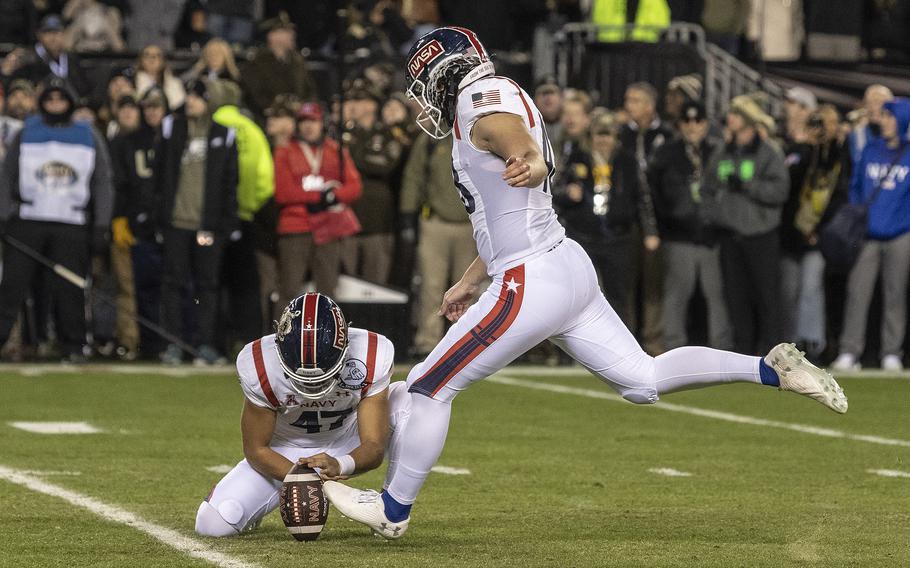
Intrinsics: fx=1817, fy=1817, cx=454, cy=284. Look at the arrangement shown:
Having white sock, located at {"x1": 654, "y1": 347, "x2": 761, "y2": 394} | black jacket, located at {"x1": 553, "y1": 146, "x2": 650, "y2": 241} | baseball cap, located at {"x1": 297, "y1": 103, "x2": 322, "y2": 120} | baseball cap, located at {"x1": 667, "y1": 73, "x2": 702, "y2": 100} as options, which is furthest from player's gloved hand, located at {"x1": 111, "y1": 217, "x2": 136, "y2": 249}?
white sock, located at {"x1": 654, "y1": 347, "x2": 761, "y2": 394}

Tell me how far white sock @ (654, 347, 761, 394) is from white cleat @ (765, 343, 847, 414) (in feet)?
0.34

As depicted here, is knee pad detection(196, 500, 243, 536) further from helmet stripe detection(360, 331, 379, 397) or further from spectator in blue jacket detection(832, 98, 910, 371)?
spectator in blue jacket detection(832, 98, 910, 371)

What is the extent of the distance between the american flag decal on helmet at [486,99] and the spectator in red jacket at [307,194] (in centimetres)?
755

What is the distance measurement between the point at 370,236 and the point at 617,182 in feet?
6.51

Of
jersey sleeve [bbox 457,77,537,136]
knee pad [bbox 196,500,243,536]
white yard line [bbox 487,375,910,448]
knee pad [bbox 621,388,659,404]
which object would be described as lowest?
white yard line [bbox 487,375,910,448]

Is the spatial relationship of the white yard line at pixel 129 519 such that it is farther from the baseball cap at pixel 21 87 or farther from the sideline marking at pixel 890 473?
the baseball cap at pixel 21 87

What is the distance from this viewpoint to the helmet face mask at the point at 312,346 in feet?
20.0

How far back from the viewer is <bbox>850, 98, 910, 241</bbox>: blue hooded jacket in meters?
13.4

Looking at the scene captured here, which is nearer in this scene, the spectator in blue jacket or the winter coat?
the spectator in blue jacket

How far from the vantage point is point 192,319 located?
46.1 ft

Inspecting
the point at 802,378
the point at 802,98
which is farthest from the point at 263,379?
the point at 802,98

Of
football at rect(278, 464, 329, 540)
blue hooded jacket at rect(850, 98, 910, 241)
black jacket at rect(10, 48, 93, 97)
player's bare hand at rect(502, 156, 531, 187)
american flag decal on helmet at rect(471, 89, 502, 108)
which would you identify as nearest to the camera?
player's bare hand at rect(502, 156, 531, 187)

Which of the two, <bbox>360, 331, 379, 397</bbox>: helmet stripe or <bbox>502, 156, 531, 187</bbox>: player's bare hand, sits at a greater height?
<bbox>502, 156, 531, 187</bbox>: player's bare hand

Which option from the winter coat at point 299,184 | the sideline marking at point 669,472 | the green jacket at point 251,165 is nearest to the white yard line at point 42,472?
the sideline marking at point 669,472
